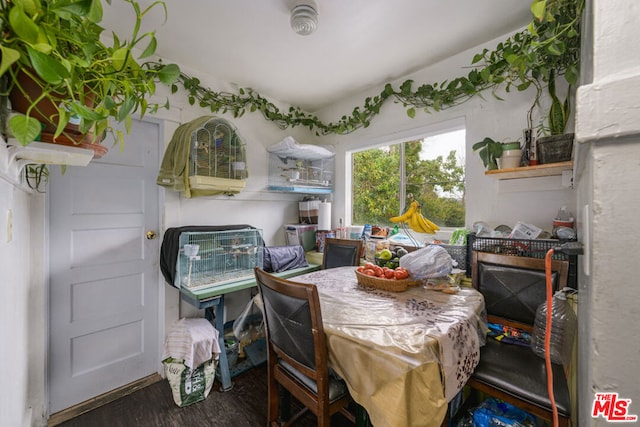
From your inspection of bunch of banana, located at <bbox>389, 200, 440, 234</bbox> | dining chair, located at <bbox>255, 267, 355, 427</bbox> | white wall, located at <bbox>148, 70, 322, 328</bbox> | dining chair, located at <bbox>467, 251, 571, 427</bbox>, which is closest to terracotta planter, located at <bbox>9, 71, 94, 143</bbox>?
dining chair, located at <bbox>255, 267, 355, 427</bbox>

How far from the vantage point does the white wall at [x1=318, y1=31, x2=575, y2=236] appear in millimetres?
1799

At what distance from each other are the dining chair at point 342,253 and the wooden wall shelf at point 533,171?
1173 mm

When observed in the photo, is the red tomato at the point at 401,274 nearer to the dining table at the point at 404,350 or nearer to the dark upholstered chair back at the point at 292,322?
the dining table at the point at 404,350

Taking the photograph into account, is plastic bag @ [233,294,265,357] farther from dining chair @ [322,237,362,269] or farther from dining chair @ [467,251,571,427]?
dining chair @ [467,251,571,427]

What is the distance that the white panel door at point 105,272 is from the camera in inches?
71.2

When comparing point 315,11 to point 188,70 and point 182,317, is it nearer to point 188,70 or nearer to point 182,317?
point 188,70

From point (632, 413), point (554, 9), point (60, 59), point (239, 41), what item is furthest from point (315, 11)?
point (632, 413)

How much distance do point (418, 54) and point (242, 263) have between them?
2.37m

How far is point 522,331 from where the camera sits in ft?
4.86

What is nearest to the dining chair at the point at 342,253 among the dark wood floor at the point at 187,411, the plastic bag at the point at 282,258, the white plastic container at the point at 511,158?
the plastic bag at the point at 282,258

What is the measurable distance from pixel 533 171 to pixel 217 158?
2.33 m

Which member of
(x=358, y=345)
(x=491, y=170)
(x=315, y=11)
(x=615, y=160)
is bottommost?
(x=358, y=345)

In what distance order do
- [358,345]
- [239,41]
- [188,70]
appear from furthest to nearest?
[188,70], [239,41], [358,345]

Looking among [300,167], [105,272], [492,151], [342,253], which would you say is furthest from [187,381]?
[492,151]
